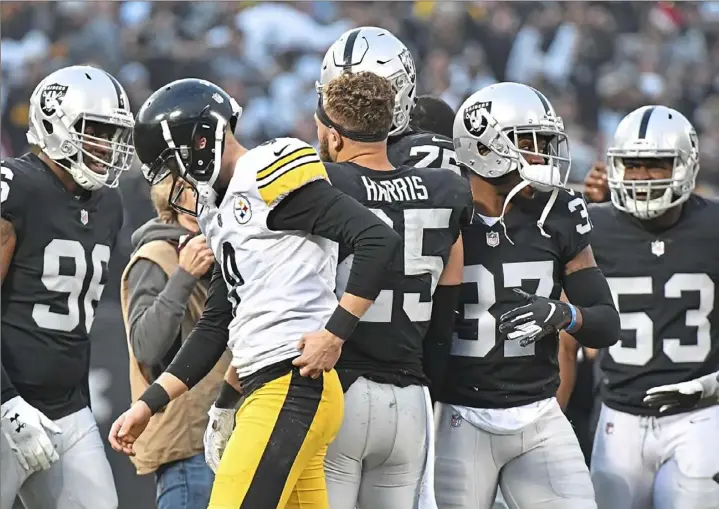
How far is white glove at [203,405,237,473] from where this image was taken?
3182 millimetres

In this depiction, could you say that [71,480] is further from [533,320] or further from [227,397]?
[533,320]

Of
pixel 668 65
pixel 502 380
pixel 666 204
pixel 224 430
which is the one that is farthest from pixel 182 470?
pixel 668 65

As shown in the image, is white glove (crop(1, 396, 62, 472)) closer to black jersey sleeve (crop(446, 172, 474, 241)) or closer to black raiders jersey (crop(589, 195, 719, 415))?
black jersey sleeve (crop(446, 172, 474, 241))

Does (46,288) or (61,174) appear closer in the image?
(46,288)

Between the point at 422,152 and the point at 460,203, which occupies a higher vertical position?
the point at 422,152

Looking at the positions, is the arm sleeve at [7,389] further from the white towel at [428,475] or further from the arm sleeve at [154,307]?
the white towel at [428,475]

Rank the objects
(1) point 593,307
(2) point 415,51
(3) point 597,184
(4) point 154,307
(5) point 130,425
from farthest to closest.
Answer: (2) point 415,51 → (3) point 597,184 → (4) point 154,307 → (1) point 593,307 → (5) point 130,425

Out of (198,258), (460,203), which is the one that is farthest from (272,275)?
(198,258)

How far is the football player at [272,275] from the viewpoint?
2807 millimetres

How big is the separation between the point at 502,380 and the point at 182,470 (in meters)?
1.10

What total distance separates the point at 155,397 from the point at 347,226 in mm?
707

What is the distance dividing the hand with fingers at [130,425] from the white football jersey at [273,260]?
11.7 inches

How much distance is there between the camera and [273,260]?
9.50 ft

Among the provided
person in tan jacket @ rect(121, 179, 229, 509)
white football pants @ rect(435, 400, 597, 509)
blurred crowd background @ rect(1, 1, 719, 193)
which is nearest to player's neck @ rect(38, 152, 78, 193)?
person in tan jacket @ rect(121, 179, 229, 509)
